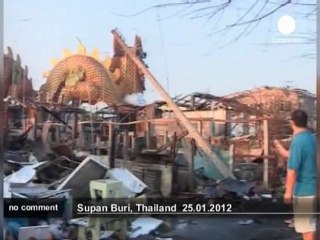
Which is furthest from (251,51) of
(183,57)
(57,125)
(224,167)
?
(57,125)

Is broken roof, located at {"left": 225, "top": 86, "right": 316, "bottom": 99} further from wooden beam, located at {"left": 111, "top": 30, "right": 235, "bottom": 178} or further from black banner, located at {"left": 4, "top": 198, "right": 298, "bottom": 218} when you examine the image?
black banner, located at {"left": 4, "top": 198, "right": 298, "bottom": 218}

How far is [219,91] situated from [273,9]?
53cm

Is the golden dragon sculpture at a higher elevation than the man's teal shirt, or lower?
higher

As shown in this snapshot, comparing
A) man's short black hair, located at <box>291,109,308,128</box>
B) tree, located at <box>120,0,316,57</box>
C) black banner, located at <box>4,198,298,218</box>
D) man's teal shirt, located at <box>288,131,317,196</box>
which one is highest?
tree, located at <box>120,0,316,57</box>

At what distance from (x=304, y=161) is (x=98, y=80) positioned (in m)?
1.21

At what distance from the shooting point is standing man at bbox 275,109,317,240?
3207 mm

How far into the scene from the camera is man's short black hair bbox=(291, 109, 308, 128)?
10.5ft

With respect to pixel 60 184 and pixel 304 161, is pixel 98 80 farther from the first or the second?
pixel 304 161

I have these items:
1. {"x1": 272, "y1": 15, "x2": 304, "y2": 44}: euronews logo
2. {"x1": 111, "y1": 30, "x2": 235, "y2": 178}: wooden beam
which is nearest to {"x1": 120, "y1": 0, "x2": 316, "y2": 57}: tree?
{"x1": 272, "y1": 15, "x2": 304, "y2": 44}: euronews logo

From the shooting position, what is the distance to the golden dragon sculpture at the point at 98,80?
3.18 meters

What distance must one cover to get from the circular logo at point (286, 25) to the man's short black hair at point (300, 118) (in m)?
0.43

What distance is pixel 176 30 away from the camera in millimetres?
3178

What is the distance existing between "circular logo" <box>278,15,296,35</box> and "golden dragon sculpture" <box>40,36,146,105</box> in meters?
0.75

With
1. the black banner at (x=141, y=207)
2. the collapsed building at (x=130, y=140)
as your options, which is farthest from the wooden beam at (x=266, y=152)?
the black banner at (x=141, y=207)
